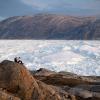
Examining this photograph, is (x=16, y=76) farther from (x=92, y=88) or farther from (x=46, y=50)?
(x=46, y=50)

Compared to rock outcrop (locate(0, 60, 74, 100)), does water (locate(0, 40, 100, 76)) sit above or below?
below

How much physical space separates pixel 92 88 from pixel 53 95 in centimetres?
509

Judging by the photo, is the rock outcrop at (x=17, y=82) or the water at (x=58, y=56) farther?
the water at (x=58, y=56)

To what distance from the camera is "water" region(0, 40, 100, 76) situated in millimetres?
39875

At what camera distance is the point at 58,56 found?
154 ft

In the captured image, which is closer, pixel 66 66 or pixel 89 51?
pixel 66 66

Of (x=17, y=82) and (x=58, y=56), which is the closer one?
(x=17, y=82)

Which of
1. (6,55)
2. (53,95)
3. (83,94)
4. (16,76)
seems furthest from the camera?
(6,55)

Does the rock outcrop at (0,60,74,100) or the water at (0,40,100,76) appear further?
the water at (0,40,100,76)

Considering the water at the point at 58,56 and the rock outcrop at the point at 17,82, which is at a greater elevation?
the rock outcrop at the point at 17,82

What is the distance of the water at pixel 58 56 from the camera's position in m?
39.9

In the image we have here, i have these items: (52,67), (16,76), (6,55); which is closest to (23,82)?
(16,76)

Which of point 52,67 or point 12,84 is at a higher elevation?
point 12,84

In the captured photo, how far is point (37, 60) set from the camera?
4441 cm
